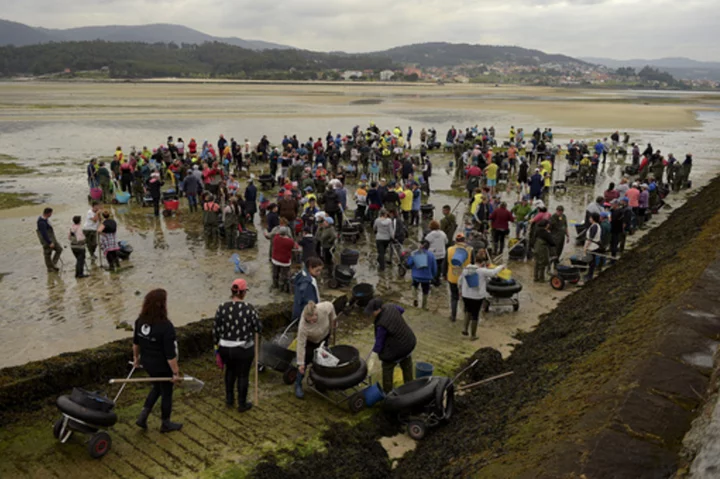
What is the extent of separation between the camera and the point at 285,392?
287 inches

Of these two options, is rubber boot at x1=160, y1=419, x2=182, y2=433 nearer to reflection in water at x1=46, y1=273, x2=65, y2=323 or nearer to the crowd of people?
the crowd of people

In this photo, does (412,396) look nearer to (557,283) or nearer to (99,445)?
(99,445)

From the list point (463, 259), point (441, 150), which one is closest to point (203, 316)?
point (463, 259)

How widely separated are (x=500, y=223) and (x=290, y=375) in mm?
8121

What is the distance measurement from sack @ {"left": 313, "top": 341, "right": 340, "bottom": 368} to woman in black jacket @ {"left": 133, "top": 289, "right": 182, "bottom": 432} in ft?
5.86

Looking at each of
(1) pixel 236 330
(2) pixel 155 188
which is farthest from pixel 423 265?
(2) pixel 155 188

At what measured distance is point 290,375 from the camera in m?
7.53

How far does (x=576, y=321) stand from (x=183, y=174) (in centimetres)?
1613

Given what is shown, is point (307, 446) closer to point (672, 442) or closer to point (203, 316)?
point (672, 442)

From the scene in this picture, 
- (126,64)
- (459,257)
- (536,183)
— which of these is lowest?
(459,257)

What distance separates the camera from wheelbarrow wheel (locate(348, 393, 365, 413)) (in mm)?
6781

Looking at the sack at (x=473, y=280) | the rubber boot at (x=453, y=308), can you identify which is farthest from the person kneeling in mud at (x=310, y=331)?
the rubber boot at (x=453, y=308)

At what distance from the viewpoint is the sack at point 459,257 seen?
969 centimetres

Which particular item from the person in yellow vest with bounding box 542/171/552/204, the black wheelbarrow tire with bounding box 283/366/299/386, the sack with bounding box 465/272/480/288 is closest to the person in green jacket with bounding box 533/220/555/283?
the sack with bounding box 465/272/480/288
